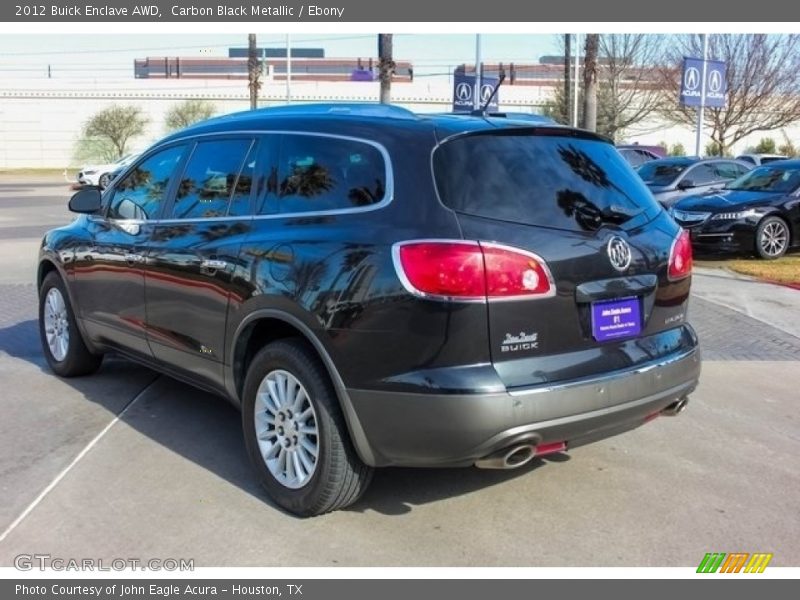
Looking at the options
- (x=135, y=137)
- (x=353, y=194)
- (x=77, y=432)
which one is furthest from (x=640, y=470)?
(x=135, y=137)

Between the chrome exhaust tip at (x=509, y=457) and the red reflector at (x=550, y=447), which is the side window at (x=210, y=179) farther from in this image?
the red reflector at (x=550, y=447)

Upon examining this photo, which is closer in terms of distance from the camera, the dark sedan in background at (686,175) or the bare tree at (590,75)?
the dark sedan in background at (686,175)

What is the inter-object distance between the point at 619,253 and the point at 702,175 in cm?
1393

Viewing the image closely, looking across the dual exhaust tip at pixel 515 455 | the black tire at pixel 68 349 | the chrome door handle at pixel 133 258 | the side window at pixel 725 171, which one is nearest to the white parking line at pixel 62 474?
the black tire at pixel 68 349

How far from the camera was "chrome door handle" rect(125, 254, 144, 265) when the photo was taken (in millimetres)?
4977

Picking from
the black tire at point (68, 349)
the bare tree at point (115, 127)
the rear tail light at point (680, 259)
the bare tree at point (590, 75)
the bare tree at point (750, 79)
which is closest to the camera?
the rear tail light at point (680, 259)

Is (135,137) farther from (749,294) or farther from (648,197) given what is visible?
(648,197)

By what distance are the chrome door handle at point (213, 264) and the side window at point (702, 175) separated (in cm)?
1379

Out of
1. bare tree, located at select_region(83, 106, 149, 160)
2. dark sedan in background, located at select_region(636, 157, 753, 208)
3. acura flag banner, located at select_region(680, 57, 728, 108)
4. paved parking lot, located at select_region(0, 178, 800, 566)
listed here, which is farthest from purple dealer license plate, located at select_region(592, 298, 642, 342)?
bare tree, located at select_region(83, 106, 149, 160)

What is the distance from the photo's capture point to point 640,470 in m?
4.45

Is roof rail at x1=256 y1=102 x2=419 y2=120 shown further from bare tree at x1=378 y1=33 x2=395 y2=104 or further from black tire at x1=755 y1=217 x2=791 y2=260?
bare tree at x1=378 y1=33 x2=395 y2=104

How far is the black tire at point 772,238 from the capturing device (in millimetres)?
12534

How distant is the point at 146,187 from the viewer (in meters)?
5.27

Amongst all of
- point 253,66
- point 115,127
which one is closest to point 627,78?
point 253,66
